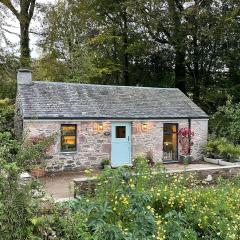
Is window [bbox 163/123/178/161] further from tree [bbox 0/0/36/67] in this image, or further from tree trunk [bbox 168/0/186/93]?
tree [bbox 0/0/36/67]

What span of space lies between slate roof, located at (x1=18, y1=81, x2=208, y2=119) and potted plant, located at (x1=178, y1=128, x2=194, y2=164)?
82cm

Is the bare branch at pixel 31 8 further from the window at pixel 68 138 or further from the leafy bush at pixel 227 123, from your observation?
the leafy bush at pixel 227 123

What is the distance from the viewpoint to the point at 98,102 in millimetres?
17750

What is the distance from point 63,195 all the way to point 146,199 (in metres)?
4.84

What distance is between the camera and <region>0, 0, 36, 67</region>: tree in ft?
86.2

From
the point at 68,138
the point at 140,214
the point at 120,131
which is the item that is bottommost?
the point at 140,214

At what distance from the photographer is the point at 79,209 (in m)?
7.23

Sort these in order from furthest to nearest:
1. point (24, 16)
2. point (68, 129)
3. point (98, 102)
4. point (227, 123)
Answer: point (24, 16), point (227, 123), point (98, 102), point (68, 129)

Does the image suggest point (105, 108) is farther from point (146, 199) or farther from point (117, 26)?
point (117, 26)

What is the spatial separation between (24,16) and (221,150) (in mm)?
17220

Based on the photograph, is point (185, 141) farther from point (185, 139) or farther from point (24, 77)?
point (24, 77)

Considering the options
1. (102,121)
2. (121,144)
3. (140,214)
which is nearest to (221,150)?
(121,144)

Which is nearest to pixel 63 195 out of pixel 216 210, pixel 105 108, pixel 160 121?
pixel 216 210

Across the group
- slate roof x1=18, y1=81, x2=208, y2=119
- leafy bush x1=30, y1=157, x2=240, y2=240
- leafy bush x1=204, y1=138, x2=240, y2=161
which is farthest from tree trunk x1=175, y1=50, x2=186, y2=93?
leafy bush x1=30, y1=157, x2=240, y2=240
